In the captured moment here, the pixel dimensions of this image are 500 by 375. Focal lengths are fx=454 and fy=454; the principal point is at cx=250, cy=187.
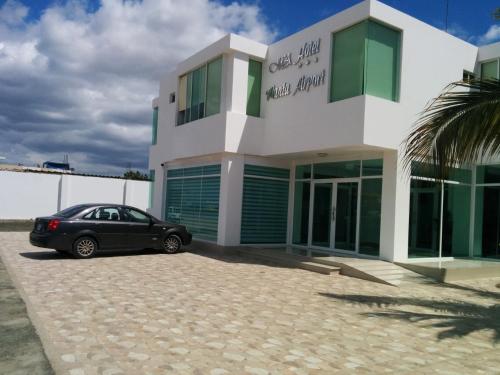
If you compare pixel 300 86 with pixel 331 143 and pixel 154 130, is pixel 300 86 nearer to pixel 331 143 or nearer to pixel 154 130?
pixel 331 143

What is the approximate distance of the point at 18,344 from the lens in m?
5.20

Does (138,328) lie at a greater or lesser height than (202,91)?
lesser

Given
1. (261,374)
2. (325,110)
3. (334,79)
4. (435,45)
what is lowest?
(261,374)

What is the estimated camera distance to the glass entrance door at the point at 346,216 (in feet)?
44.8

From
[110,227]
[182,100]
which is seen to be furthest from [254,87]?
[110,227]

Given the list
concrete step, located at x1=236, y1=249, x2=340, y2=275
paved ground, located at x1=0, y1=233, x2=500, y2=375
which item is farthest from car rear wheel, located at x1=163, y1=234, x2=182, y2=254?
paved ground, located at x1=0, y1=233, x2=500, y2=375

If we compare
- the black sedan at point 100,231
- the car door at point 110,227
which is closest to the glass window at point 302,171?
the black sedan at point 100,231

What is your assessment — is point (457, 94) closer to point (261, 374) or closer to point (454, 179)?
point (261, 374)

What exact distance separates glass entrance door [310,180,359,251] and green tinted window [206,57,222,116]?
4454 mm

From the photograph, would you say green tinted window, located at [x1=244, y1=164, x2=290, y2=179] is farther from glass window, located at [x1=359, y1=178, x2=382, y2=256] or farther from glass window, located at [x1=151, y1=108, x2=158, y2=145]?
glass window, located at [x1=151, y1=108, x2=158, y2=145]

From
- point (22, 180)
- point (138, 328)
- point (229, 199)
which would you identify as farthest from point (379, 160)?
point (22, 180)

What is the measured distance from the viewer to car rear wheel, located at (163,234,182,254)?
46.8ft

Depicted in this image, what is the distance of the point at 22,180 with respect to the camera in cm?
2620

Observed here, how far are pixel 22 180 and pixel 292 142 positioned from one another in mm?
18919
